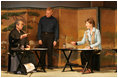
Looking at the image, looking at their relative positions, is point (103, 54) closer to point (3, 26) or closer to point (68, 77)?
point (68, 77)

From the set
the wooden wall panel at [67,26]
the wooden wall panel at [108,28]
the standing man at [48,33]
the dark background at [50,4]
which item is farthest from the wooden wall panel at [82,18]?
the standing man at [48,33]

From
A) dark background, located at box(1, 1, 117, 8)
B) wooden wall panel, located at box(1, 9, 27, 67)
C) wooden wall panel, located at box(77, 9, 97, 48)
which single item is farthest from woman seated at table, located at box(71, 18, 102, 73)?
wooden wall panel, located at box(1, 9, 27, 67)

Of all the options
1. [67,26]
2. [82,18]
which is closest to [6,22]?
[67,26]

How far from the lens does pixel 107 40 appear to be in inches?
305

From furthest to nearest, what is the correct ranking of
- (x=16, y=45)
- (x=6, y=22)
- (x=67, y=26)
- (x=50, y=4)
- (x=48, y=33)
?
(x=50, y=4)
(x=67, y=26)
(x=6, y=22)
(x=48, y=33)
(x=16, y=45)

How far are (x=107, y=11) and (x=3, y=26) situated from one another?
3.50m

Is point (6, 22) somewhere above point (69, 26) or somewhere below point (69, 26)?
above

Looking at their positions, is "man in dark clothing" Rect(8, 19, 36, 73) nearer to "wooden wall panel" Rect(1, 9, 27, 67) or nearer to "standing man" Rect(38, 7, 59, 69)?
"standing man" Rect(38, 7, 59, 69)

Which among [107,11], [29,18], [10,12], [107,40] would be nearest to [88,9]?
[107,11]

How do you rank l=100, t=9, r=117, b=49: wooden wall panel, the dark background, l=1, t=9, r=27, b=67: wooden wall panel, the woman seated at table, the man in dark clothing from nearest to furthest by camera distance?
the man in dark clothing → the woman seated at table → l=1, t=9, r=27, b=67: wooden wall panel → l=100, t=9, r=117, b=49: wooden wall panel → the dark background

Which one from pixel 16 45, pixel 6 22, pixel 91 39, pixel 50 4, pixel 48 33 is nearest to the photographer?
pixel 16 45

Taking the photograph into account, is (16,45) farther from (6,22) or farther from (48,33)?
(6,22)

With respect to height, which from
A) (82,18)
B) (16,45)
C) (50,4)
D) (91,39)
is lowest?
(16,45)

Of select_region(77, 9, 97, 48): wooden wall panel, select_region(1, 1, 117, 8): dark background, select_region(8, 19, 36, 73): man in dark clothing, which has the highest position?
select_region(1, 1, 117, 8): dark background
